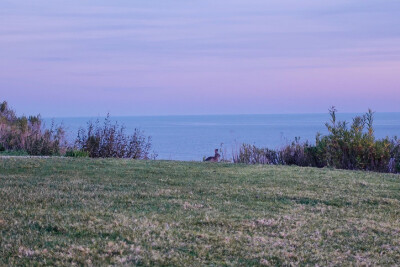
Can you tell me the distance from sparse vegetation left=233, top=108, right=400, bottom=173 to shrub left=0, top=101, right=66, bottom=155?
702 centimetres

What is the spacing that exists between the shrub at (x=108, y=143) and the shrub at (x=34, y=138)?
79 cm

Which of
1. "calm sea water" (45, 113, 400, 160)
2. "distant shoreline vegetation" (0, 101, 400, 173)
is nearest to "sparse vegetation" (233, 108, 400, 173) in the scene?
"distant shoreline vegetation" (0, 101, 400, 173)

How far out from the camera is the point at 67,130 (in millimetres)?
20578

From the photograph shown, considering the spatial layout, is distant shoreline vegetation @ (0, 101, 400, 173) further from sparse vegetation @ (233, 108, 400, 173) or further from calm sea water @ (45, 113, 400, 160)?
calm sea water @ (45, 113, 400, 160)

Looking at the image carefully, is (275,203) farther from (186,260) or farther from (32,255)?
(32,255)

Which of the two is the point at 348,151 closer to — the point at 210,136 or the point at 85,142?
the point at 85,142

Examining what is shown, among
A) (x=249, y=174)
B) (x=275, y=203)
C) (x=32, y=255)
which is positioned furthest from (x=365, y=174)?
(x=32, y=255)

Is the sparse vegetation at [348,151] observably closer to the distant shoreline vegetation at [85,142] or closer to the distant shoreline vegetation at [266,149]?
the distant shoreline vegetation at [266,149]

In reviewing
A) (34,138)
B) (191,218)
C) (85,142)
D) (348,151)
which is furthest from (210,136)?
(191,218)

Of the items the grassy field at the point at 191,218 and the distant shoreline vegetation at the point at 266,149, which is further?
the distant shoreline vegetation at the point at 266,149

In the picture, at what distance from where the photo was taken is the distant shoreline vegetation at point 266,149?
1639cm

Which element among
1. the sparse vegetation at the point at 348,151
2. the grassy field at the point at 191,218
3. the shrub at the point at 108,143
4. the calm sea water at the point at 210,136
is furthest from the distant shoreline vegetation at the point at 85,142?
the grassy field at the point at 191,218

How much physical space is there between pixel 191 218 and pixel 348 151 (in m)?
10.7

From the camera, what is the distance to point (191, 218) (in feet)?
23.1
